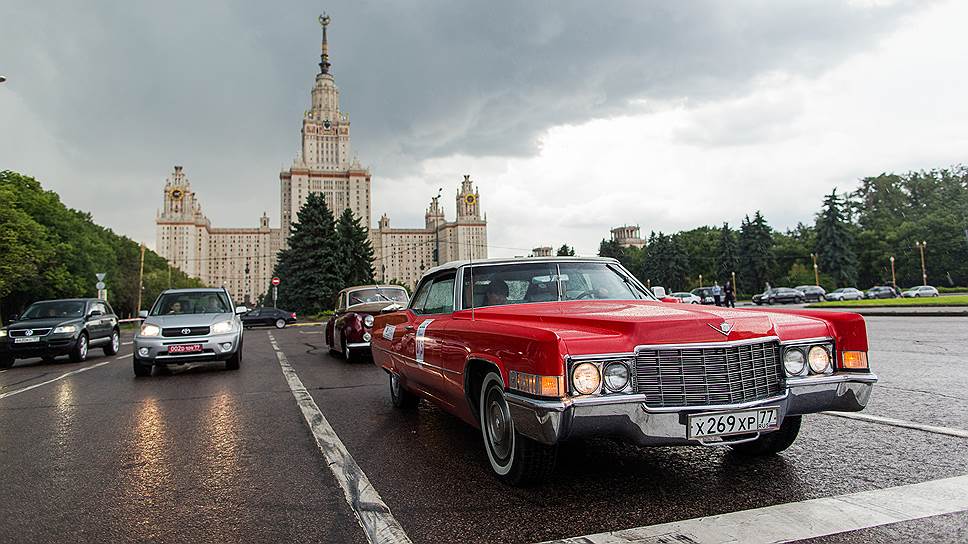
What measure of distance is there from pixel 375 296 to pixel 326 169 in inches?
5719

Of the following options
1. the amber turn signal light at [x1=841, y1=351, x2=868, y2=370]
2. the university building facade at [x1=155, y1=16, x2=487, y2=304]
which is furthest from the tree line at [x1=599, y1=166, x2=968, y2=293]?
the amber turn signal light at [x1=841, y1=351, x2=868, y2=370]

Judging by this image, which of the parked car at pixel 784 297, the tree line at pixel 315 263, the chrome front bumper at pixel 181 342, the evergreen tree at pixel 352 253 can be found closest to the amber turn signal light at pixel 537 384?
the chrome front bumper at pixel 181 342

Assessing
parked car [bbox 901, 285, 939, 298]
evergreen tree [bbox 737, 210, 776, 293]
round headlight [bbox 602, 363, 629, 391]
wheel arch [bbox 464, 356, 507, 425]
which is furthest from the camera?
evergreen tree [bbox 737, 210, 776, 293]

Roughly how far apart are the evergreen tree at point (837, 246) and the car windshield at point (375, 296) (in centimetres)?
7221

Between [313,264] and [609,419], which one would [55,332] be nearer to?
[609,419]

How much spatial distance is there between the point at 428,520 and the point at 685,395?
156 cm

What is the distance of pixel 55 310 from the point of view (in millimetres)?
14867

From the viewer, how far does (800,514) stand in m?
3.12

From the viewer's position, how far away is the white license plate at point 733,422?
3.17 m

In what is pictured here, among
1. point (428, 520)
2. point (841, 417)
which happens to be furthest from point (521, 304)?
point (841, 417)

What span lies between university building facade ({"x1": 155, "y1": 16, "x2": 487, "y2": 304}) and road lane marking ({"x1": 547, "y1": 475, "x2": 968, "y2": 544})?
142107 millimetres

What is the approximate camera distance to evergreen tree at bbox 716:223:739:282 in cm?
7981

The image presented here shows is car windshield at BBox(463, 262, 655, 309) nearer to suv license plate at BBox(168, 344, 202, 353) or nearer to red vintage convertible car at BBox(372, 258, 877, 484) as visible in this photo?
red vintage convertible car at BBox(372, 258, 877, 484)

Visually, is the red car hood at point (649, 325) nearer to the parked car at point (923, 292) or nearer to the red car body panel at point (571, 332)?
the red car body panel at point (571, 332)
